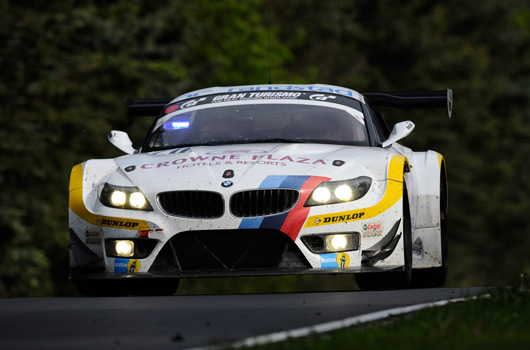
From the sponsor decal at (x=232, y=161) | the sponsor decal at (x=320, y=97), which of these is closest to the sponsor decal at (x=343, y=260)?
the sponsor decal at (x=232, y=161)

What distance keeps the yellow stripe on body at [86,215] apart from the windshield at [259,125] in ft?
3.27

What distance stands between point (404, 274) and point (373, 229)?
1.97 feet

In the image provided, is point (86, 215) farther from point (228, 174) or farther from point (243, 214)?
point (243, 214)

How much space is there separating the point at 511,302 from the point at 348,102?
4.02 metres

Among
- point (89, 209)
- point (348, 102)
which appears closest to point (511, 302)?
point (89, 209)

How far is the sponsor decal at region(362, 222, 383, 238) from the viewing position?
31.2 ft

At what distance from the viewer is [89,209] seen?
9.88m

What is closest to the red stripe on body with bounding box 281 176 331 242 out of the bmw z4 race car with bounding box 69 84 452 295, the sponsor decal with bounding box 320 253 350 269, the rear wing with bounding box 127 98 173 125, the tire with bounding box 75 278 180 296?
the bmw z4 race car with bounding box 69 84 452 295

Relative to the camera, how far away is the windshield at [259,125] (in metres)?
10.9

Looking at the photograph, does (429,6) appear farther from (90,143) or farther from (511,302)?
(511,302)

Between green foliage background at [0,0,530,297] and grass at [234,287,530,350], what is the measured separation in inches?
729

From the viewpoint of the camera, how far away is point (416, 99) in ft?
44.1

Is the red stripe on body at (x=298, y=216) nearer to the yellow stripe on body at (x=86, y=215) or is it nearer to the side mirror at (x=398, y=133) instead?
the yellow stripe on body at (x=86, y=215)

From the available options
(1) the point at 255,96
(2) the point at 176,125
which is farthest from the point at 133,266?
(1) the point at 255,96
